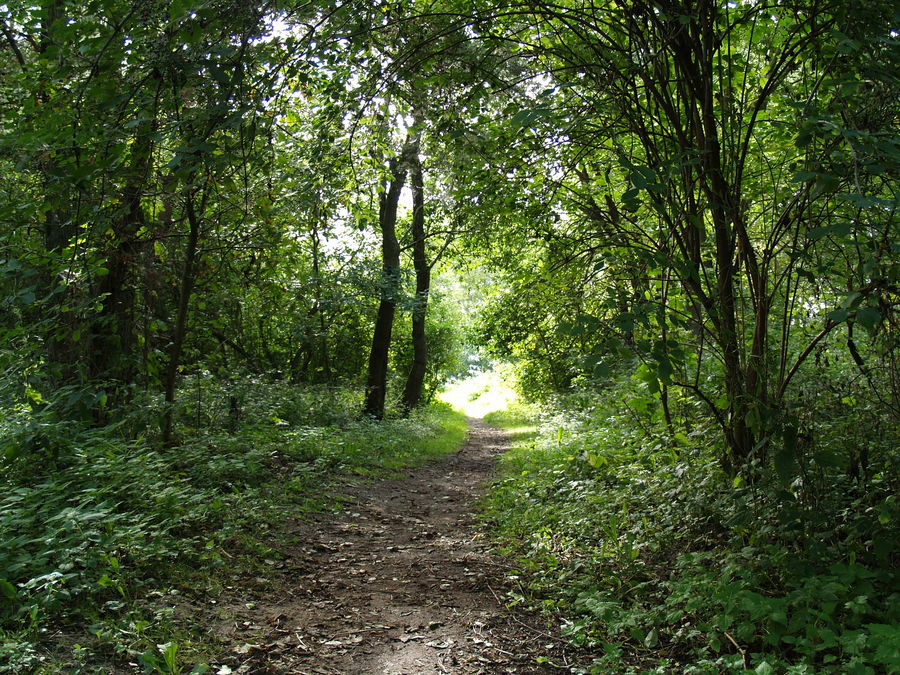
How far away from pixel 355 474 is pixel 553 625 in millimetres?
4879

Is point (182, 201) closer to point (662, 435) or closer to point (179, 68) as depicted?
point (179, 68)

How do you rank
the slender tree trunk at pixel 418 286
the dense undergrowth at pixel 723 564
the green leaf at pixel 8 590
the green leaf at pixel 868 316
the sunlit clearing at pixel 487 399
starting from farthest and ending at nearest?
the sunlit clearing at pixel 487 399
the slender tree trunk at pixel 418 286
the green leaf at pixel 8 590
the dense undergrowth at pixel 723 564
the green leaf at pixel 868 316

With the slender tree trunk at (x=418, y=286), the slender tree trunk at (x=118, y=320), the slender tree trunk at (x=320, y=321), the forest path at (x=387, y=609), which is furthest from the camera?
the slender tree trunk at (x=418, y=286)

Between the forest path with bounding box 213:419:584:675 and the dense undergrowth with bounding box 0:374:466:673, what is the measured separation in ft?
1.31

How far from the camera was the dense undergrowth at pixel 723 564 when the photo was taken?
2.82m

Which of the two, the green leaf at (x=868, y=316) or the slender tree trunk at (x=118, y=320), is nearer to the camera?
the green leaf at (x=868, y=316)

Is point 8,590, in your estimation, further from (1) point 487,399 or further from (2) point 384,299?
(1) point 487,399

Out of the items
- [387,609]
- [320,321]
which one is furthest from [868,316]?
[320,321]

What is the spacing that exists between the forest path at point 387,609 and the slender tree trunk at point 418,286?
8982mm

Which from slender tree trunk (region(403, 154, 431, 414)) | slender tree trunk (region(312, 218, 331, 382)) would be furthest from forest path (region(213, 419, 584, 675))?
slender tree trunk (region(403, 154, 431, 414))

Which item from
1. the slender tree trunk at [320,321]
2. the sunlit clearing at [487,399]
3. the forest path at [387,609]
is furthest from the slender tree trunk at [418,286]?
the forest path at [387,609]

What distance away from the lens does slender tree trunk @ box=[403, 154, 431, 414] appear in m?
14.9

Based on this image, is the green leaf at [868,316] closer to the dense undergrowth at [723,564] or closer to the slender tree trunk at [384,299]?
the dense undergrowth at [723,564]

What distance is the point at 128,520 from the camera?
4164 millimetres
